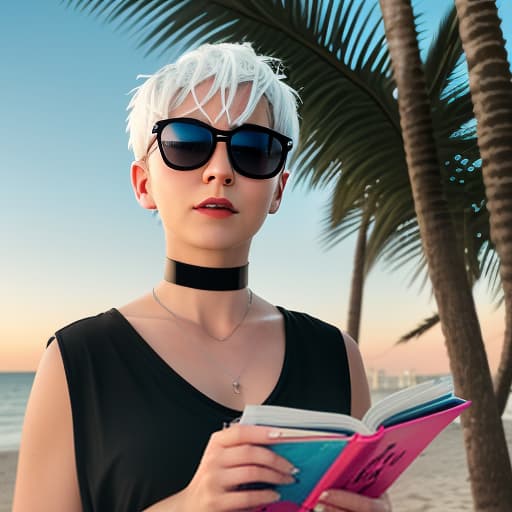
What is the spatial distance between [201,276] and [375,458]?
0.61 meters

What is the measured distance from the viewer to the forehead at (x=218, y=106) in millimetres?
1584

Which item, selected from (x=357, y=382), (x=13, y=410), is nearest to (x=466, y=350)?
(x=357, y=382)

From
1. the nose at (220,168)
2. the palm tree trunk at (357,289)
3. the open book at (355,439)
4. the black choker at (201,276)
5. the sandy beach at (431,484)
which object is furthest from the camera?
the palm tree trunk at (357,289)

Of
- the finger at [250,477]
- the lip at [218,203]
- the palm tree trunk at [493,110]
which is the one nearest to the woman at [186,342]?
the lip at [218,203]

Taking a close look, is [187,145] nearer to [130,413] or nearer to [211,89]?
[211,89]

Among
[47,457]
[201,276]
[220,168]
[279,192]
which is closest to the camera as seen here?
[47,457]

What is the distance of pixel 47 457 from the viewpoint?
4.69ft

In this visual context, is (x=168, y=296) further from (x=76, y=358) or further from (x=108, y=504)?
(x=108, y=504)

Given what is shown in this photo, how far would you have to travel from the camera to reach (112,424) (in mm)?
1478

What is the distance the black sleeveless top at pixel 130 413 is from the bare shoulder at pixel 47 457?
0.02 m

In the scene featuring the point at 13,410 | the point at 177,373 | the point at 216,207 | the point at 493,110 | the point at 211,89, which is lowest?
the point at 13,410

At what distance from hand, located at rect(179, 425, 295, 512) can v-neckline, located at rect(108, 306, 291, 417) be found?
0.28 meters

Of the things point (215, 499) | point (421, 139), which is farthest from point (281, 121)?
point (421, 139)

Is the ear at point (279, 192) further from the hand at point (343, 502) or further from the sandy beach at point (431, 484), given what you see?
the sandy beach at point (431, 484)
